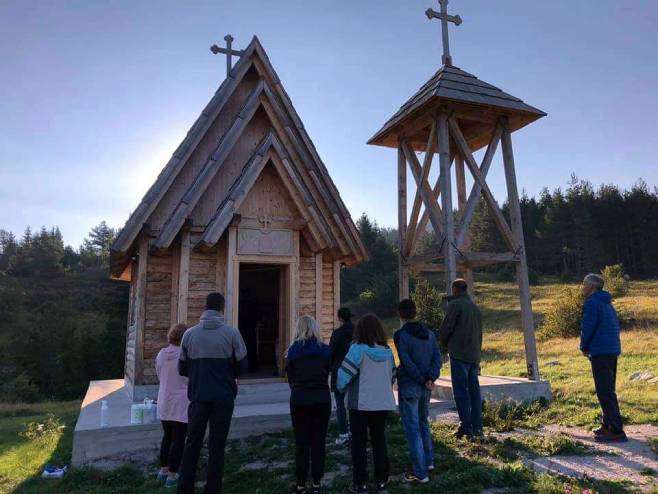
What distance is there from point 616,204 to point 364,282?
29495 millimetres

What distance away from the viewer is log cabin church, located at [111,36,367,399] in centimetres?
895

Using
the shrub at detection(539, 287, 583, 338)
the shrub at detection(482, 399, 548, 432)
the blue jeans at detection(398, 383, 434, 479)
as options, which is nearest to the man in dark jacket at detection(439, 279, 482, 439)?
the shrub at detection(482, 399, 548, 432)

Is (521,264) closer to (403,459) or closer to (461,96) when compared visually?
(461,96)

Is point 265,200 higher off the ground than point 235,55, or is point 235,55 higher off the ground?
point 235,55

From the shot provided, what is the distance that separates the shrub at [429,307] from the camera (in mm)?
27969

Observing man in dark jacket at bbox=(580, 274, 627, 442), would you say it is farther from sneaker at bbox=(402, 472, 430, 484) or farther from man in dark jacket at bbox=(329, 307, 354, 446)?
man in dark jacket at bbox=(329, 307, 354, 446)

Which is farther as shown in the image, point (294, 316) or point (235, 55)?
point (235, 55)

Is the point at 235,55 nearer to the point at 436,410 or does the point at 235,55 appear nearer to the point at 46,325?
the point at 436,410

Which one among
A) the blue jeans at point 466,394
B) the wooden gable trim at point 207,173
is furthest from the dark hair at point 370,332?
the wooden gable trim at point 207,173

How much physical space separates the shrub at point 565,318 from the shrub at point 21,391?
91.8 ft

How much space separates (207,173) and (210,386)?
5089mm

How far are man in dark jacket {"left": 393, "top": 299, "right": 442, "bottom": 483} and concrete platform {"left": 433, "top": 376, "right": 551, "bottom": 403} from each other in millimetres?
3921

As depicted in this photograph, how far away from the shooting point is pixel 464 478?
17.1 ft

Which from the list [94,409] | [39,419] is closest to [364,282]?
[39,419]
